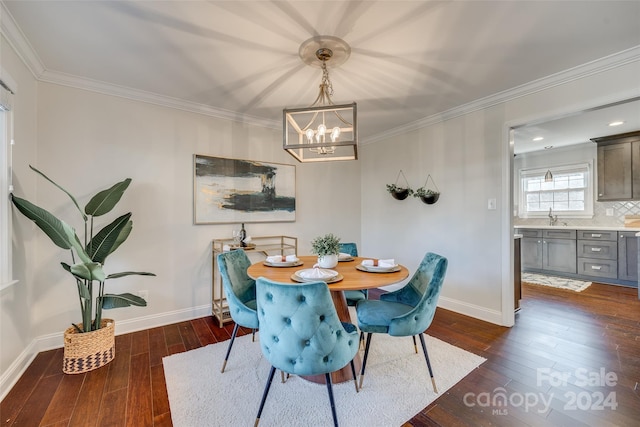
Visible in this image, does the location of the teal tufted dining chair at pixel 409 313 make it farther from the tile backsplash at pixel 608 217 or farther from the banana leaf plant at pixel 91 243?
the tile backsplash at pixel 608 217

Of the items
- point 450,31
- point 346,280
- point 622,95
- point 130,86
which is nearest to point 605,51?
point 622,95

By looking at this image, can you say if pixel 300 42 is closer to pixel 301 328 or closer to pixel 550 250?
pixel 301 328

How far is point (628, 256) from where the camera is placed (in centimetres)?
414

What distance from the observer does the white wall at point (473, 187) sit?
2410 millimetres

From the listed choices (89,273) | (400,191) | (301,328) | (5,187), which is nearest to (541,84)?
(400,191)

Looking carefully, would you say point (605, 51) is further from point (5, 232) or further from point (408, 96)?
point (5, 232)

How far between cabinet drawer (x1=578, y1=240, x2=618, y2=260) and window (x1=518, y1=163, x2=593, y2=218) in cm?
74

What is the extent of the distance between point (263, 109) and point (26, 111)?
78.3 inches

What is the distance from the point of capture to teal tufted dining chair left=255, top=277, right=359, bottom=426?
4.24 feet

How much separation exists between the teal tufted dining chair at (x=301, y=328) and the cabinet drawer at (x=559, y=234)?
539cm

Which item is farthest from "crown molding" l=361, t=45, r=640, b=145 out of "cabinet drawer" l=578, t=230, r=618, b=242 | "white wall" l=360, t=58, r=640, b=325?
"cabinet drawer" l=578, t=230, r=618, b=242

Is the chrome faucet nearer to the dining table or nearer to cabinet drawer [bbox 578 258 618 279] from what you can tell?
cabinet drawer [bbox 578 258 618 279]

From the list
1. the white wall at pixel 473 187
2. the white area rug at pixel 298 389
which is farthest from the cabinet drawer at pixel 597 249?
the white area rug at pixel 298 389

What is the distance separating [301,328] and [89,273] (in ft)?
5.08
